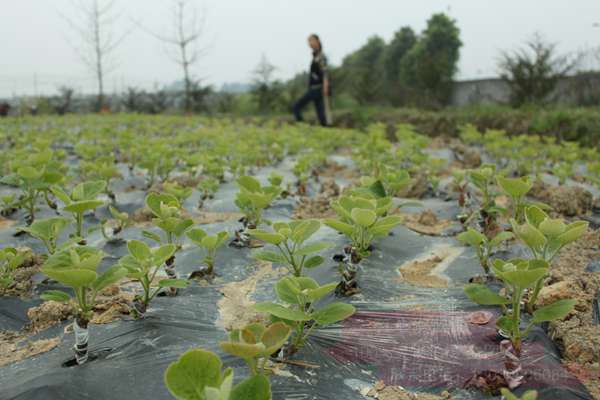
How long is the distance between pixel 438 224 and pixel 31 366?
2.49 m

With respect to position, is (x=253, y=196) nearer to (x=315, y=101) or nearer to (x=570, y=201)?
(x=570, y=201)

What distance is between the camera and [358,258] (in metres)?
2.19

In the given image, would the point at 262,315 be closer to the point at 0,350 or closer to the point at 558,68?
the point at 0,350

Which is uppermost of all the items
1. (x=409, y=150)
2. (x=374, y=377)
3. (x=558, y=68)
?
(x=558, y=68)

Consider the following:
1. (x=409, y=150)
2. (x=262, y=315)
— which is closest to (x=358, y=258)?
(x=262, y=315)

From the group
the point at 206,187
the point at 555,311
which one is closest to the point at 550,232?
the point at 555,311

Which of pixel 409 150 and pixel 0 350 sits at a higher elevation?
pixel 409 150

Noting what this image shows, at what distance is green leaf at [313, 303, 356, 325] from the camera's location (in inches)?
61.1

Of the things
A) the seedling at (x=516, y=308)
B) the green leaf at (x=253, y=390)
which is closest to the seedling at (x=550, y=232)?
the seedling at (x=516, y=308)

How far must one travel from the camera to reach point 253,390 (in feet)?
3.68

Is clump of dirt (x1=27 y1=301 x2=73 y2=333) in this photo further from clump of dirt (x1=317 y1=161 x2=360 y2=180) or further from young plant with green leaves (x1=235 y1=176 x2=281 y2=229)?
clump of dirt (x1=317 y1=161 x2=360 y2=180)

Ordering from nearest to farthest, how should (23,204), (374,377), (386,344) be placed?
1. (374,377)
2. (386,344)
3. (23,204)

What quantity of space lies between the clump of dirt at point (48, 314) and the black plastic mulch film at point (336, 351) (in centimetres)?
5

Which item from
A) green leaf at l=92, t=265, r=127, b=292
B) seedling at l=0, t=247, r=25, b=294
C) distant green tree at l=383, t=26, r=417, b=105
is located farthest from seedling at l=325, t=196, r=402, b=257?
distant green tree at l=383, t=26, r=417, b=105
